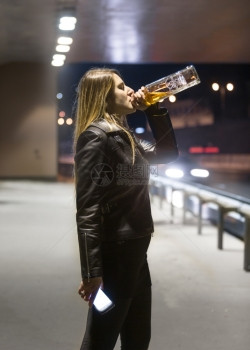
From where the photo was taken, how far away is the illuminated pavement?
3.90 meters

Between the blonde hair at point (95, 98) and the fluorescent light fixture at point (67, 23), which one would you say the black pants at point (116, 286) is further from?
the fluorescent light fixture at point (67, 23)

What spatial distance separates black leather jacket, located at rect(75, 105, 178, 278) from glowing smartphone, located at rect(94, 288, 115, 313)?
0.30 ft

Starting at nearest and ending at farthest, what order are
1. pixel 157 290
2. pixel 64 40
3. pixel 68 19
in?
1. pixel 157 290
2. pixel 68 19
3. pixel 64 40

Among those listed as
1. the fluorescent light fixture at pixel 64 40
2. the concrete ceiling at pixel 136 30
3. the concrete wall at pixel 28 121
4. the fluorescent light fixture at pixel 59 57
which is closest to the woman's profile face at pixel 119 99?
the concrete ceiling at pixel 136 30

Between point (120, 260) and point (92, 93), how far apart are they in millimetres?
739

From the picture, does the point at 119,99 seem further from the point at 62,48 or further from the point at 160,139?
the point at 62,48

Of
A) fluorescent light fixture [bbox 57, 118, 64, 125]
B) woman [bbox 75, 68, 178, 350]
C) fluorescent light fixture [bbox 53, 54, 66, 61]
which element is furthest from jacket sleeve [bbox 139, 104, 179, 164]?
fluorescent light fixture [bbox 57, 118, 64, 125]

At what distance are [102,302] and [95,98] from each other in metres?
0.88

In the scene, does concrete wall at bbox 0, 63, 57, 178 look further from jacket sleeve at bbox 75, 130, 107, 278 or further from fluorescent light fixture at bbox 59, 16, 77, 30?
jacket sleeve at bbox 75, 130, 107, 278

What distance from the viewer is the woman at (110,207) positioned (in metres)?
2.23

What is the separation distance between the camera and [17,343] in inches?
148

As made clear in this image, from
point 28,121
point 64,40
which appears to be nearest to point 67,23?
point 64,40

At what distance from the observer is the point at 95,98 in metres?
2.42

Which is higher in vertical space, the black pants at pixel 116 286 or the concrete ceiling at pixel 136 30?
the concrete ceiling at pixel 136 30
